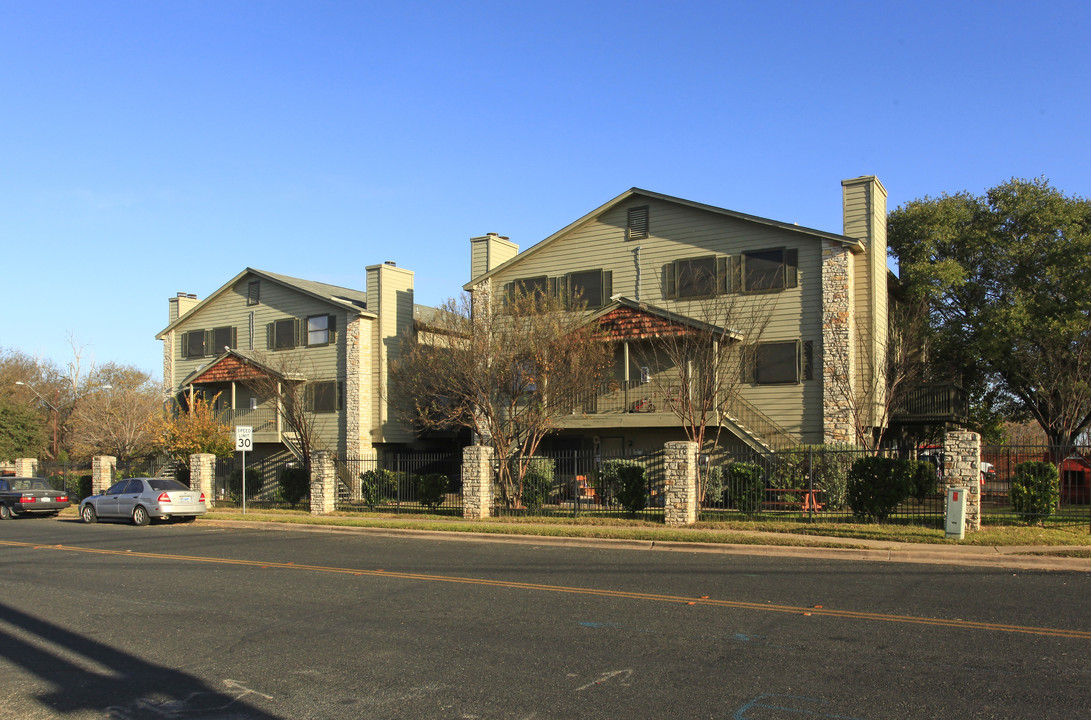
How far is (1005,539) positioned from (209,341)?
33530mm

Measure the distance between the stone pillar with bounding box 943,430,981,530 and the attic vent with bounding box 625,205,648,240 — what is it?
45.9ft

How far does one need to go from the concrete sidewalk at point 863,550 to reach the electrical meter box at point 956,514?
76cm

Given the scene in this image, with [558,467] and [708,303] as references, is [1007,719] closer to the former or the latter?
[708,303]

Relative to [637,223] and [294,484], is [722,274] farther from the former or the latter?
[294,484]

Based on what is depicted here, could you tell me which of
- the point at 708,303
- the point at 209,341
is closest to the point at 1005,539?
the point at 708,303

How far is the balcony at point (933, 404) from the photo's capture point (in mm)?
27766

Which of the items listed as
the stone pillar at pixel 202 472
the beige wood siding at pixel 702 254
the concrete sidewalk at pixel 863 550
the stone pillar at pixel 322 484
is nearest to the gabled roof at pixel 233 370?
the stone pillar at pixel 202 472

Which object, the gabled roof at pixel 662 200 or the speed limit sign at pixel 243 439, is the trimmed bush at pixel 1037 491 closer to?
the gabled roof at pixel 662 200

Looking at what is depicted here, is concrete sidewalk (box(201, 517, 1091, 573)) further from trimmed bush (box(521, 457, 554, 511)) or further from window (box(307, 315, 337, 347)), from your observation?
window (box(307, 315, 337, 347))

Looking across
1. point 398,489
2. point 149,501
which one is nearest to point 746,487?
point 398,489

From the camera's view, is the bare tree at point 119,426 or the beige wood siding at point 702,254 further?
the bare tree at point 119,426

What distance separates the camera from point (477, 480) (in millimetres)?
22359

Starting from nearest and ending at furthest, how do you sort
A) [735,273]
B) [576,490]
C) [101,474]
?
[576,490]
[735,273]
[101,474]

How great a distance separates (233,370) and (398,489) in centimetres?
1459
